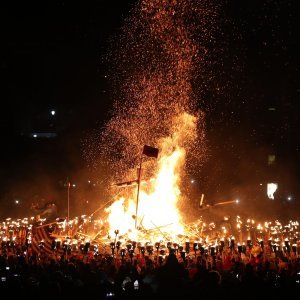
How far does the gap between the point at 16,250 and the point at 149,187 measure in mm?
9041

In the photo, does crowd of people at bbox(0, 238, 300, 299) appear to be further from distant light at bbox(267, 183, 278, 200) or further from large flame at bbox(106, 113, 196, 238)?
distant light at bbox(267, 183, 278, 200)

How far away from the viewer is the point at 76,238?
661 inches

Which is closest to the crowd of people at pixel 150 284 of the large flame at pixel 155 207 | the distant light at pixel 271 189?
the large flame at pixel 155 207

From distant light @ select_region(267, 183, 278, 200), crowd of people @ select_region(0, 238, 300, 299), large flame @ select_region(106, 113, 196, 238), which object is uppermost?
distant light @ select_region(267, 183, 278, 200)

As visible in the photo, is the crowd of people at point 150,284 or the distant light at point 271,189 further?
the distant light at point 271,189

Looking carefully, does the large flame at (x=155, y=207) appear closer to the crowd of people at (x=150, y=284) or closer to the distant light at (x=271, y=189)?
the crowd of people at (x=150, y=284)

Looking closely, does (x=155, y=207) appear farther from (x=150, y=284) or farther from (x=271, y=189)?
(x=271, y=189)

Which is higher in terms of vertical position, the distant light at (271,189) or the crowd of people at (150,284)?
the distant light at (271,189)

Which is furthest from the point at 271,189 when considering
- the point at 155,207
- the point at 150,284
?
the point at 150,284

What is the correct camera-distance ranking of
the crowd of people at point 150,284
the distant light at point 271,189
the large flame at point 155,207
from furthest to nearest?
the distant light at point 271,189 < the large flame at point 155,207 < the crowd of people at point 150,284

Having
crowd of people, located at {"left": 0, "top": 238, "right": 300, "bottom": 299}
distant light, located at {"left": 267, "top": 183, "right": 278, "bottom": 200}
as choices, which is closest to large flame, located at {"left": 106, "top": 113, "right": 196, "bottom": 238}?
crowd of people, located at {"left": 0, "top": 238, "right": 300, "bottom": 299}

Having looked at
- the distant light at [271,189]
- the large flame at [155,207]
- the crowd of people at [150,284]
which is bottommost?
the crowd of people at [150,284]

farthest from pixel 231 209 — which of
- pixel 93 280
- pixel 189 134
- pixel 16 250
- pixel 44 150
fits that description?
pixel 93 280

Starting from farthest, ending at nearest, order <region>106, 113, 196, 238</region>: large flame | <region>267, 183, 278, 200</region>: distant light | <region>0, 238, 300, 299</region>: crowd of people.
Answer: <region>267, 183, 278, 200</region>: distant light
<region>106, 113, 196, 238</region>: large flame
<region>0, 238, 300, 299</region>: crowd of people
